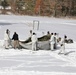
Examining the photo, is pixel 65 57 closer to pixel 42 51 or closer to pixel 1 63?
pixel 42 51

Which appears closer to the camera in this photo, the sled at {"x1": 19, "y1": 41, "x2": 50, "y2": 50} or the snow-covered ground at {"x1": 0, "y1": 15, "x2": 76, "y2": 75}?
the snow-covered ground at {"x1": 0, "y1": 15, "x2": 76, "y2": 75}

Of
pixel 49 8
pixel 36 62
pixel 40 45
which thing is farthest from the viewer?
pixel 49 8

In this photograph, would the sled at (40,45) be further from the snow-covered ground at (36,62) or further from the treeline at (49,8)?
the treeline at (49,8)

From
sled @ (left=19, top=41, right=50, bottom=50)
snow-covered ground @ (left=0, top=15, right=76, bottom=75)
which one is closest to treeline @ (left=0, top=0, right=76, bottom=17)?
sled @ (left=19, top=41, right=50, bottom=50)

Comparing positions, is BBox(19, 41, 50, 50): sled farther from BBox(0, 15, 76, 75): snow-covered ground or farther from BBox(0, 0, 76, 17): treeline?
BBox(0, 0, 76, 17): treeline

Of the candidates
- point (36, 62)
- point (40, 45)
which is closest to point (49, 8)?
point (40, 45)

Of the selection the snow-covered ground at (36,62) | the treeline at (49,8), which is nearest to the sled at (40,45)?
the snow-covered ground at (36,62)

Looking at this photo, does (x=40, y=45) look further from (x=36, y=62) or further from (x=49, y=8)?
(x=49, y=8)

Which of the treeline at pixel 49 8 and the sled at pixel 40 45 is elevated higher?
the sled at pixel 40 45

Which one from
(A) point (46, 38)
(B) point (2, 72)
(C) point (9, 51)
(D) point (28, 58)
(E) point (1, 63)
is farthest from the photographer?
(A) point (46, 38)

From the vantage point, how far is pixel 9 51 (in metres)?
18.7

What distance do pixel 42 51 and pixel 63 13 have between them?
165 feet

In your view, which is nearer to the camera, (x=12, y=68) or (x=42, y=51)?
(x=12, y=68)

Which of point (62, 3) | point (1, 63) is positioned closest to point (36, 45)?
point (1, 63)
